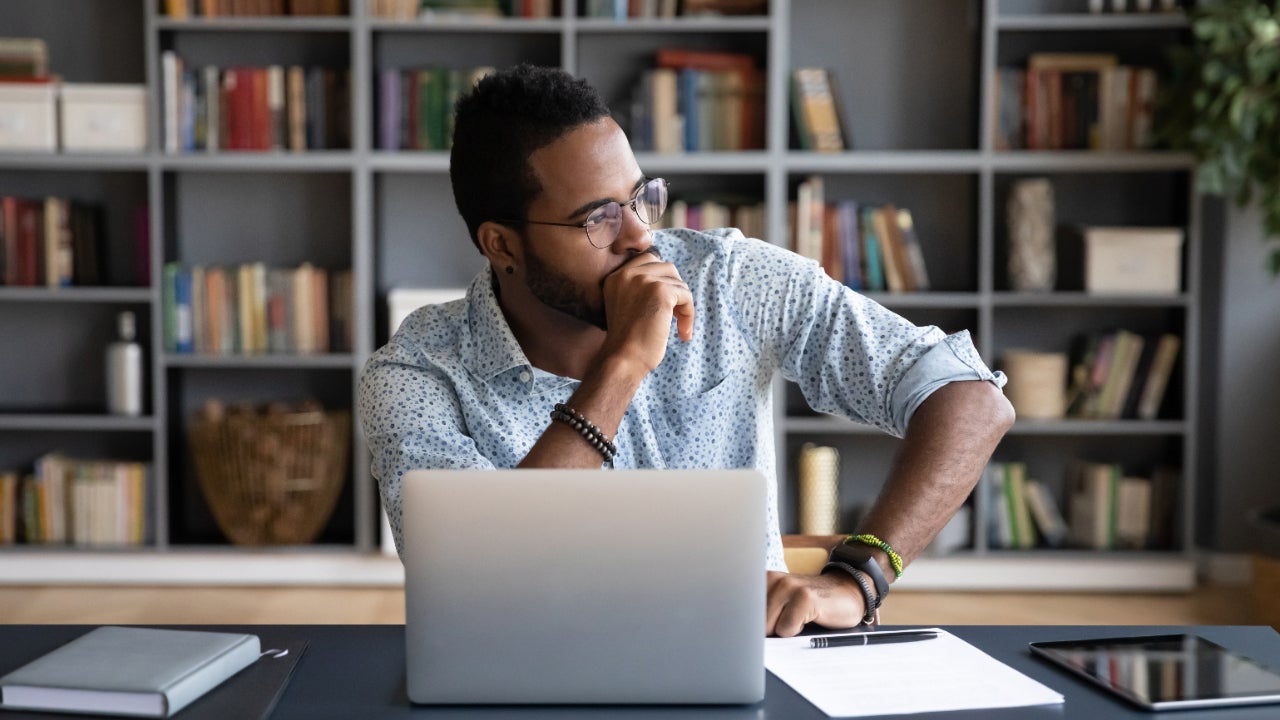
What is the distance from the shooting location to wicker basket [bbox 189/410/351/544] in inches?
139

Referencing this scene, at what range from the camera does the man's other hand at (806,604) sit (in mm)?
1189

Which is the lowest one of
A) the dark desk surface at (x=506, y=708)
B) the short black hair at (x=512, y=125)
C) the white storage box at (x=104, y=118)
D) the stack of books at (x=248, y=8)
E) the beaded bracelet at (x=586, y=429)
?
the dark desk surface at (x=506, y=708)

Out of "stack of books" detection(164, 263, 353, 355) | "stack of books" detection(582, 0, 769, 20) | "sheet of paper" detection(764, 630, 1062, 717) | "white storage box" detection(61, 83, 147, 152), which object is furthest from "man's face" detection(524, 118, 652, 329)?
"white storage box" detection(61, 83, 147, 152)

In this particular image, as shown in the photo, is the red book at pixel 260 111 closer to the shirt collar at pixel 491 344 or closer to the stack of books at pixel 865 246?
the stack of books at pixel 865 246

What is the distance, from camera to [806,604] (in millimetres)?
1193

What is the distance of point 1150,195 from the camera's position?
387 cm

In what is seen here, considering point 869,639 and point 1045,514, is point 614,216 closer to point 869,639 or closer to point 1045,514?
point 869,639

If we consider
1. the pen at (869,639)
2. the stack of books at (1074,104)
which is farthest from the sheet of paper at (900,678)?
the stack of books at (1074,104)

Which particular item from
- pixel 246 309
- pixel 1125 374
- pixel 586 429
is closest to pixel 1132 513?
pixel 1125 374

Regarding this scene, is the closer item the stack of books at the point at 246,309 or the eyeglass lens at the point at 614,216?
the eyeglass lens at the point at 614,216

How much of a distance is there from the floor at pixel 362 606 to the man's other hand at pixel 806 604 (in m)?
2.08

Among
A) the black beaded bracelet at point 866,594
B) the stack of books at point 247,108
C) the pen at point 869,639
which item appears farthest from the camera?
the stack of books at point 247,108

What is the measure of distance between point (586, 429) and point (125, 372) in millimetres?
2753

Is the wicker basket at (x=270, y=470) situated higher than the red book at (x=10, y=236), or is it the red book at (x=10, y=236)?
the red book at (x=10, y=236)
